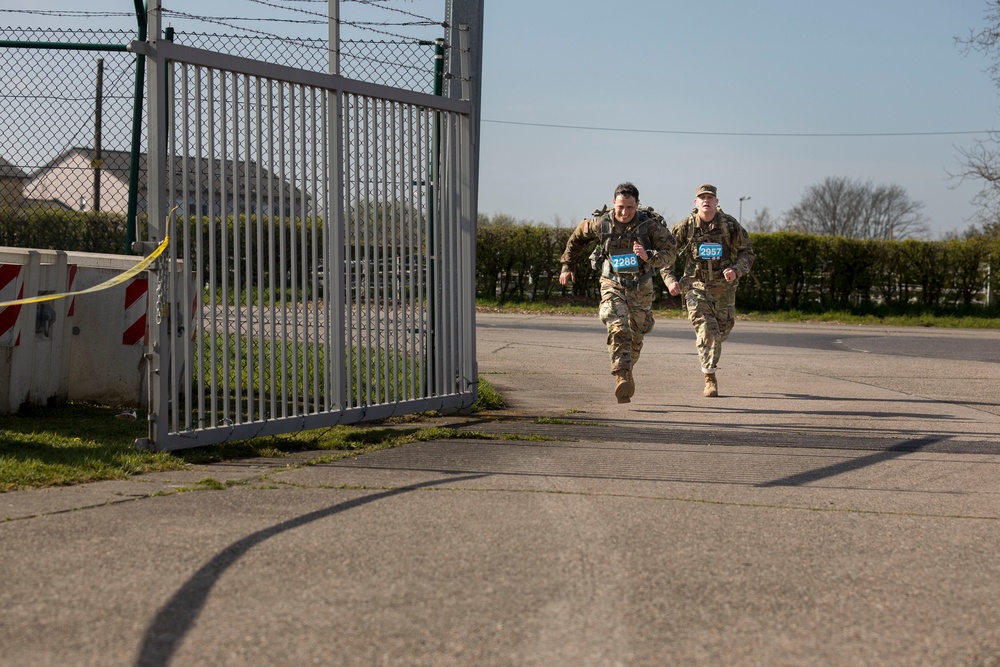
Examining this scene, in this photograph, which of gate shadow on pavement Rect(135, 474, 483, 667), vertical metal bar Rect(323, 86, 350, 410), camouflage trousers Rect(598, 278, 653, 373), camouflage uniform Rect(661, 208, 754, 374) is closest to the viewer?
gate shadow on pavement Rect(135, 474, 483, 667)

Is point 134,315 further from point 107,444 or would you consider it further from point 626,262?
point 626,262

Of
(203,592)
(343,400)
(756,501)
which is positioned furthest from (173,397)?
(756,501)

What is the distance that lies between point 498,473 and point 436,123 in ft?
9.96

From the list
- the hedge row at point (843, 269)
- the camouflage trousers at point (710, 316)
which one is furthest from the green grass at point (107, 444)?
the hedge row at point (843, 269)

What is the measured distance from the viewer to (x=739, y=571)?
13.4 feet

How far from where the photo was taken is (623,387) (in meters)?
8.64

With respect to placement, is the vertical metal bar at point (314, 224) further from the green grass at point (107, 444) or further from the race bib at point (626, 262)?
the race bib at point (626, 262)

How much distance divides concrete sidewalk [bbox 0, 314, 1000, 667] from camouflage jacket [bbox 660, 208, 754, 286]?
2.58m

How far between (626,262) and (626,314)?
407 millimetres

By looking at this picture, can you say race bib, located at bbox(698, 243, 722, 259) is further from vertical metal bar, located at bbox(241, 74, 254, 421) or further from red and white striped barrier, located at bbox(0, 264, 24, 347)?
red and white striped barrier, located at bbox(0, 264, 24, 347)

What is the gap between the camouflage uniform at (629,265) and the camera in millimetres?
9047

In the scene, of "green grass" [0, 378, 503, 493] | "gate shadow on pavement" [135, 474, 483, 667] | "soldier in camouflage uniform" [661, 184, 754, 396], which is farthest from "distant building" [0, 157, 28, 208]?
"soldier in camouflage uniform" [661, 184, 754, 396]

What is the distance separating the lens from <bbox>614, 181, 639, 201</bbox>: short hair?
9.06 metres

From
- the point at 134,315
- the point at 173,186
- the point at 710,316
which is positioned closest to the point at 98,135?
the point at 134,315
